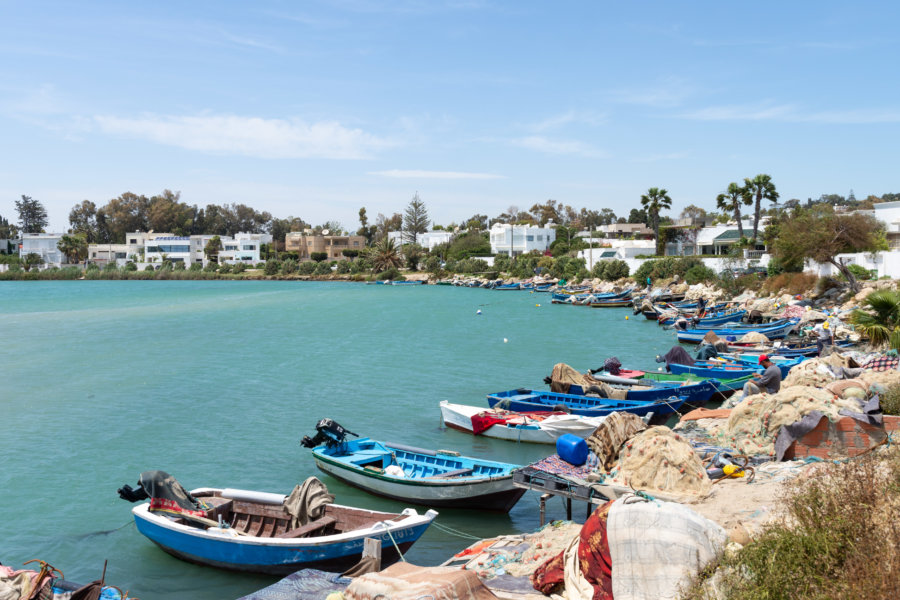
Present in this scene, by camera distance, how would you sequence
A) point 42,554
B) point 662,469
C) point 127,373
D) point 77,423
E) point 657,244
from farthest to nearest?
point 657,244 → point 127,373 → point 77,423 → point 42,554 → point 662,469

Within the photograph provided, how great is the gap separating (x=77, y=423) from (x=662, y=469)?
2189 cm

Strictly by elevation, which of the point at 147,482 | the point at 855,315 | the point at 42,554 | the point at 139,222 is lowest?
the point at 42,554

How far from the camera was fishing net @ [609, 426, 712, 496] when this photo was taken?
13266 mm

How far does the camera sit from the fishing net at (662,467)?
13.3 meters

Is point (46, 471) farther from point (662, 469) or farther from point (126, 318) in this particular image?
point (126, 318)

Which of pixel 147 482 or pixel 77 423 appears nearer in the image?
pixel 147 482

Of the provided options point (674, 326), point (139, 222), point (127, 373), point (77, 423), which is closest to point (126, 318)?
point (127, 373)

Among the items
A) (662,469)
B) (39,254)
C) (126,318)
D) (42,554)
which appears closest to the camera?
(662,469)

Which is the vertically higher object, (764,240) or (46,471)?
(764,240)

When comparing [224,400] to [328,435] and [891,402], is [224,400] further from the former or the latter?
[891,402]

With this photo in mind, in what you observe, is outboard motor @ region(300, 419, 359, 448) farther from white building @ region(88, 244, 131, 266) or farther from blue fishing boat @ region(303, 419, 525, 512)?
white building @ region(88, 244, 131, 266)

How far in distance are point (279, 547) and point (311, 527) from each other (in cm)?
69

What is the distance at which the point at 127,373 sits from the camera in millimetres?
36844

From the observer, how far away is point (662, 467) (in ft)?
44.5
